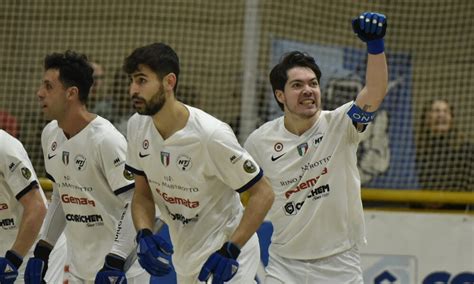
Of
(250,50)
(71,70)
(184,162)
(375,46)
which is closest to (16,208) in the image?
(71,70)

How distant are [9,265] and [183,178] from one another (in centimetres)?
128

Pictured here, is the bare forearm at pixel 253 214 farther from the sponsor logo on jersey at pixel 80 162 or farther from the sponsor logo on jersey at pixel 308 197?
the sponsor logo on jersey at pixel 80 162

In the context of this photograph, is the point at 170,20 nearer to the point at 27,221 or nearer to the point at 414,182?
the point at 414,182

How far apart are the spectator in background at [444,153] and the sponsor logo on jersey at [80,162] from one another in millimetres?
3730

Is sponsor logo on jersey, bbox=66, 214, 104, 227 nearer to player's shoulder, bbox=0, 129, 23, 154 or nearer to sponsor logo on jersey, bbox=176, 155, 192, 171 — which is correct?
player's shoulder, bbox=0, 129, 23, 154

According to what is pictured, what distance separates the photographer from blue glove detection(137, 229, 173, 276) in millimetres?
5504

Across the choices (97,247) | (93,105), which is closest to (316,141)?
(97,247)

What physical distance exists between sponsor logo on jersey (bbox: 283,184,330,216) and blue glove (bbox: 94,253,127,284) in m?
1.01

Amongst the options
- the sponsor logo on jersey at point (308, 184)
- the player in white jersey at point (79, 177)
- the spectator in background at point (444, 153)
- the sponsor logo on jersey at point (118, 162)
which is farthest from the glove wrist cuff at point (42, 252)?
the spectator in background at point (444, 153)

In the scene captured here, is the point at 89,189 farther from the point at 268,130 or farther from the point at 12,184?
the point at 268,130

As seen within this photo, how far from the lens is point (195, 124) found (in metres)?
5.77

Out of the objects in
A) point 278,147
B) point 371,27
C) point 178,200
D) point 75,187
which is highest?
point 371,27

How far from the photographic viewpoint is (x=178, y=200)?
231 inches

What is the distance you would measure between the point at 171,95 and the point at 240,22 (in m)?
6.03
